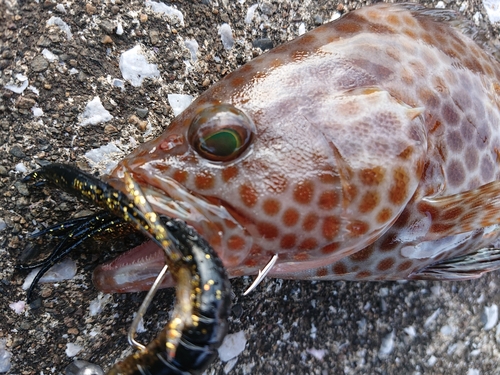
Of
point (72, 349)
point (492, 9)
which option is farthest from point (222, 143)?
point (492, 9)

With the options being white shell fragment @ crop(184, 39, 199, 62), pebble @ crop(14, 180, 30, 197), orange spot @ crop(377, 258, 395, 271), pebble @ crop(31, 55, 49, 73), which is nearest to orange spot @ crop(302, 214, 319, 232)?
orange spot @ crop(377, 258, 395, 271)

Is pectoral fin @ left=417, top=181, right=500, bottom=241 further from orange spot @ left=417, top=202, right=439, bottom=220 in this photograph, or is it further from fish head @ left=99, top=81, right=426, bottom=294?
fish head @ left=99, top=81, right=426, bottom=294

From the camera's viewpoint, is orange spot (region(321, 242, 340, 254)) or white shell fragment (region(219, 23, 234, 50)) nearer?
orange spot (region(321, 242, 340, 254))

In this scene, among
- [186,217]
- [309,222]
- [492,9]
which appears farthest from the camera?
[492,9]

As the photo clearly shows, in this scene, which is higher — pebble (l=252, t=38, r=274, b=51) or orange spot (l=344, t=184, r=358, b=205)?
pebble (l=252, t=38, r=274, b=51)

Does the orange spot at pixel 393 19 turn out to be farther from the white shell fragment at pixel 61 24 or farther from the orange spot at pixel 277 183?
the white shell fragment at pixel 61 24

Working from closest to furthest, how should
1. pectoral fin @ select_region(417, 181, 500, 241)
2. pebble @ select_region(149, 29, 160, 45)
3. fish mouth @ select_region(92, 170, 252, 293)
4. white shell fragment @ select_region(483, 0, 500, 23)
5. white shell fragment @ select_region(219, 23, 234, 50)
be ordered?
1. fish mouth @ select_region(92, 170, 252, 293)
2. pectoral fin @ select_region(417, 181, 500, 241)
3. pebble @ select_region(149, 29, 160, 45)
4. white shell fragment @ select_region(219, 23, 234, 50)
5. white shell fragment @ select_region(483, 0, 500, 23)

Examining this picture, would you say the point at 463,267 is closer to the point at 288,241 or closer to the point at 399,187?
the point at 399,187

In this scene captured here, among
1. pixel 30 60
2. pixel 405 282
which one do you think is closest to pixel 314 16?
pixel 30 60
